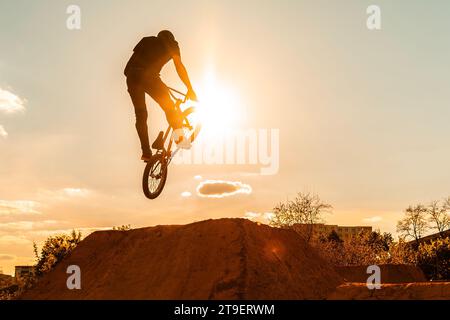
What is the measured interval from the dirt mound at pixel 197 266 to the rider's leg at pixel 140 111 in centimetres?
163

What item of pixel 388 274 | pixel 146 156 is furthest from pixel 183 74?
pixel 388 274

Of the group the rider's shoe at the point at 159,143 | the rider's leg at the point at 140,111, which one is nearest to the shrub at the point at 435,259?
the rider's shoe at the point at 159,143

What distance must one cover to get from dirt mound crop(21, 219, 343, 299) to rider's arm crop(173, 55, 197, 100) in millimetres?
2673

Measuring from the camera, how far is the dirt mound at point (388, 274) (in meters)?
16.8

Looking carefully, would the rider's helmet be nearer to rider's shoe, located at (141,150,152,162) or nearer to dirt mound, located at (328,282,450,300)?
rider's shoe, located at (141,150,152,162)

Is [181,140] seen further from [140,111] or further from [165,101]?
[140,111]

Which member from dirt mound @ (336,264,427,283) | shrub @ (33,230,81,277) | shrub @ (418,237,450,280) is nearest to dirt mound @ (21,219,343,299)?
dirt mound @ (336,264,427,283)

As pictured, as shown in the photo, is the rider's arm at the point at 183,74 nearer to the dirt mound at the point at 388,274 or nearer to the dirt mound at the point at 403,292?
the dirt mound at the point at 403,292

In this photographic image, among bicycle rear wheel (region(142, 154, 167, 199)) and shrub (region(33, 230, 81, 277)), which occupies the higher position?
bicycle rear wheel (region(142, 154, 167, 199))

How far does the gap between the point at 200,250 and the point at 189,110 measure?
3414 mm

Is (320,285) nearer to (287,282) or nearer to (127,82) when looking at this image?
(287,282)

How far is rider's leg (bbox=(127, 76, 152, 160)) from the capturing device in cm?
832

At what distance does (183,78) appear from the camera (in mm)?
8648
